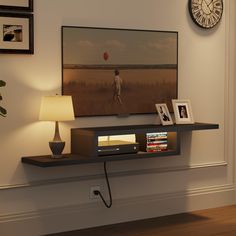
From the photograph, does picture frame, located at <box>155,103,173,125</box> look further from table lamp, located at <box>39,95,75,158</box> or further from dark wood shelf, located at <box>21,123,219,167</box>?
table lamp, located at <box>39,95,75,158</box>

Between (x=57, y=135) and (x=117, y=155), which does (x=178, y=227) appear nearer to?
(x=117, y=155)

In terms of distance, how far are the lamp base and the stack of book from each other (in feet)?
2.71

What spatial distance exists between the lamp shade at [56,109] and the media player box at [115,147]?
36 cm

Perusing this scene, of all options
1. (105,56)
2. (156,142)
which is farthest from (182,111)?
(105,56)

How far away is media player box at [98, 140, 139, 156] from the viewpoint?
14.8 ft

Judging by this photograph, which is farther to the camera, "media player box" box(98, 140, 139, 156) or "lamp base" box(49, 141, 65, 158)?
"media player box" box(98, 140, 139, 156)

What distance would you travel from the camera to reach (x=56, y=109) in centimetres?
432

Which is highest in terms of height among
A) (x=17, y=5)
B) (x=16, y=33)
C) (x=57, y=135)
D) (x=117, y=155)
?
(x=17, y=5)

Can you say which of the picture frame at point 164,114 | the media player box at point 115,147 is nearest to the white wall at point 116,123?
the picture frame at point 164,114

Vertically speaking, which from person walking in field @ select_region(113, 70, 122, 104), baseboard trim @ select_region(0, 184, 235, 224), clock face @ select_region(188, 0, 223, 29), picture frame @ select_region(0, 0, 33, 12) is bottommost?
baseboard trim @ select_region(0, 184, 235, 224)

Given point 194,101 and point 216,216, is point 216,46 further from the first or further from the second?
point 216,216

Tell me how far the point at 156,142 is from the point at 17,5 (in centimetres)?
165

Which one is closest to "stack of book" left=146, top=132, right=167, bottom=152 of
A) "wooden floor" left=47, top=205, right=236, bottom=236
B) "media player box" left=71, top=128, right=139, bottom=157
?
"media player box" left=71, top=128, right=139, bottom=157

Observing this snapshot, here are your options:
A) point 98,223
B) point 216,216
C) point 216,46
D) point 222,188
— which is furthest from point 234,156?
point 98,223
